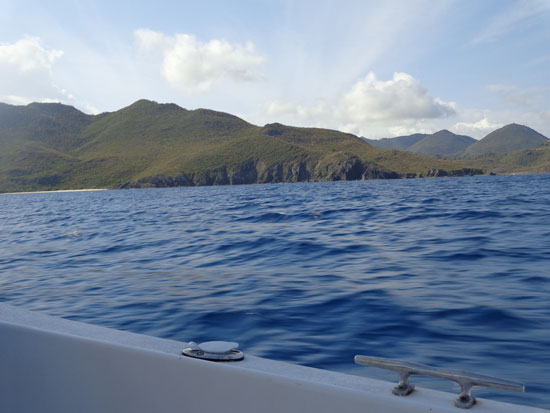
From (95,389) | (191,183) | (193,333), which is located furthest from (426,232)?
(191,183)

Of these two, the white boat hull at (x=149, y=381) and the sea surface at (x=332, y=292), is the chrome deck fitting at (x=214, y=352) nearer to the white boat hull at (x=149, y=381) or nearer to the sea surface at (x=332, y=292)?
the white boat hull at (x=149, y=381)

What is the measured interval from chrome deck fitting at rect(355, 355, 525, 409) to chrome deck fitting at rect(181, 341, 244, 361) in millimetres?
695

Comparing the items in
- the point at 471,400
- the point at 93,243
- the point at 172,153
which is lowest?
the point at 93,243

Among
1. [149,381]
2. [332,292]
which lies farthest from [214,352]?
[332,292]

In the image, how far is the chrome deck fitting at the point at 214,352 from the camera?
231 centimetres

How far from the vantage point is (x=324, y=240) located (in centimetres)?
1273

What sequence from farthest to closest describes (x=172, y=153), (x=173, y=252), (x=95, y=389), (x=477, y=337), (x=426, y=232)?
(x=172, y=153)
(x=426, y=232)
(x=173, y=252)
(x=477, y=337)
(x=95, y=389)

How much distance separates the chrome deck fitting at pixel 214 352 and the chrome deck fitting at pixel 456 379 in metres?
0.69

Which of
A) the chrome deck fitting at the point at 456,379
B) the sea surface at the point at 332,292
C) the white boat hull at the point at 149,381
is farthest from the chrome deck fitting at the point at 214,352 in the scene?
the sea surface at the point at 332,292

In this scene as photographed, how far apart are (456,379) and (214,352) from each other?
116 cm

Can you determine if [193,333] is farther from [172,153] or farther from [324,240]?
[172,153]

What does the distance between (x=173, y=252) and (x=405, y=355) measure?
27.7 ft

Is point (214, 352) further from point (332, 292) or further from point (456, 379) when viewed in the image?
point (332, 292)

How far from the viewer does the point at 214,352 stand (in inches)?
92.4
